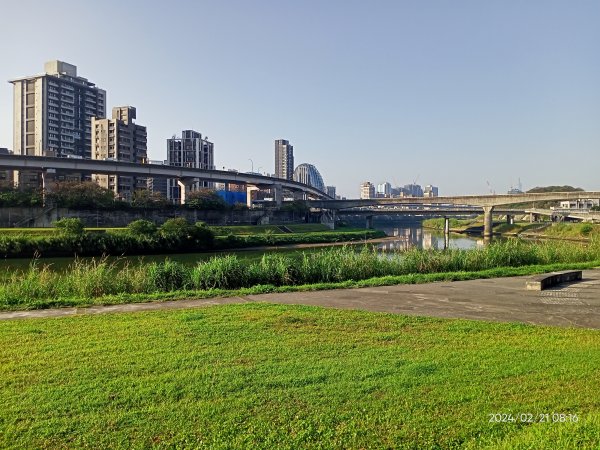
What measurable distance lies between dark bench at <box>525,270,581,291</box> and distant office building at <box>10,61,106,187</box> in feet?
352

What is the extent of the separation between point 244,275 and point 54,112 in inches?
4200

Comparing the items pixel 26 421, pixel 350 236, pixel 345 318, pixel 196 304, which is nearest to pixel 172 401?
pixel 26 421

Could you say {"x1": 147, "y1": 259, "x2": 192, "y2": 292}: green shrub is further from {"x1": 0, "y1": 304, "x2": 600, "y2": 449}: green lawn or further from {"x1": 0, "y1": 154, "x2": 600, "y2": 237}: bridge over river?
{"x1": 0, "y1": 154, "x2": 600, "y2": 237}: bridge over river

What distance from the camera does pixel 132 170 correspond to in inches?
2810

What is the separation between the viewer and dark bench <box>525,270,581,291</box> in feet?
45.4

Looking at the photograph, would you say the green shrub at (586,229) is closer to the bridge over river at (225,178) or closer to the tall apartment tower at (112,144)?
the bridge over river at (225,178)

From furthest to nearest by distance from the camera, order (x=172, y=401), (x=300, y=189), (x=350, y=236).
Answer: (x=300, y=189) < (x=350, y=236) < (x=172, y=401)

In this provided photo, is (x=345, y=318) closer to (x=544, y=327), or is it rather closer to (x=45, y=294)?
(x=544, y=327)

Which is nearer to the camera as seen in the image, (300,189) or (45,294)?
(45,294)

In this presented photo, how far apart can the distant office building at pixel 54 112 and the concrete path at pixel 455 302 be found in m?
105

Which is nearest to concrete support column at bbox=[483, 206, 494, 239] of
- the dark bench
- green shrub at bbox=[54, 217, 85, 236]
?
green shrub at bbox=[54, 217, 85, 236]

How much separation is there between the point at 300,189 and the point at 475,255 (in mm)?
91547

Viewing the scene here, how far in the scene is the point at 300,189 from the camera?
112625 millimetres

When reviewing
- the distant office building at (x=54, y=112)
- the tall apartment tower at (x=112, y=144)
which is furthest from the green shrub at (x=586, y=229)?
the distant office building at (x=54, y=112)
